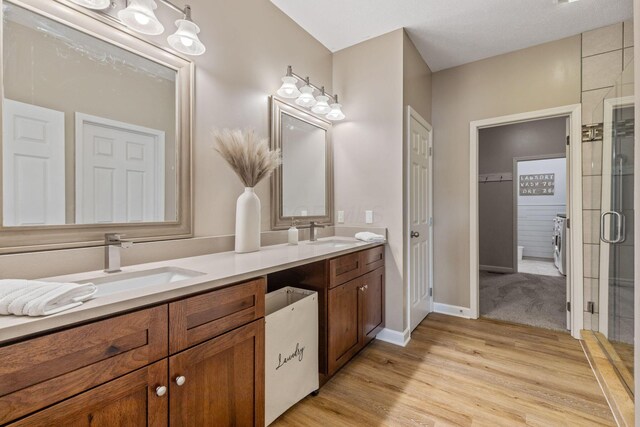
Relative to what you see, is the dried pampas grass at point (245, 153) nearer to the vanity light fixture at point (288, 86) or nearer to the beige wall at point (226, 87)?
the beige wall at point (226, 87)

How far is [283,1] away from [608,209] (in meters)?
2.99

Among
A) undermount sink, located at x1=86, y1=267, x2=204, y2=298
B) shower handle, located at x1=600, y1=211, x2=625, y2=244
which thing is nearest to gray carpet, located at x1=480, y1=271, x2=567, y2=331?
shower handle, located at x1=600, y1=211, x2=625, y2=244

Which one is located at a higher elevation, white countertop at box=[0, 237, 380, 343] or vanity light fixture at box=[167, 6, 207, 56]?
vanity light fixture at box=[167, 6, 207, 56]

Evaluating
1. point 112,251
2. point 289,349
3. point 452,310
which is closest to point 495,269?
point 452,310

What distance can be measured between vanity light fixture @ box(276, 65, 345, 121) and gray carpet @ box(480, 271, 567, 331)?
262 centimetres

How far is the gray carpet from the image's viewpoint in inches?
114

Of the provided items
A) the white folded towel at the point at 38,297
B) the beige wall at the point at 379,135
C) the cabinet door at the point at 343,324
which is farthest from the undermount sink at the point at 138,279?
the beige wall at the point at 379,135

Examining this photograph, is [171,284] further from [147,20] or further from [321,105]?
[321,105]

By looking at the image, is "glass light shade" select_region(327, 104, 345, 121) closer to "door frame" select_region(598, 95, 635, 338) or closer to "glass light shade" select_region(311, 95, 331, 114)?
"glass light shade" select_region(311, 95, 331, 114)

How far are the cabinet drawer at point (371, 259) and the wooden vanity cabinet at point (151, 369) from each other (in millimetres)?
1040

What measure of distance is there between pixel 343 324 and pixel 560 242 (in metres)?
5.08

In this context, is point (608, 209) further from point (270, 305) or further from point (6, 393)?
point (6, 393)

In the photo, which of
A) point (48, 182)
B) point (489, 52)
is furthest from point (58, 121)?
point (489, 52)

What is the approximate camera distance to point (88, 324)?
75 centimetres
